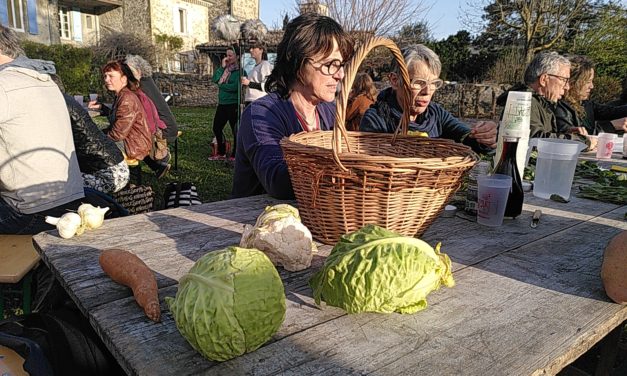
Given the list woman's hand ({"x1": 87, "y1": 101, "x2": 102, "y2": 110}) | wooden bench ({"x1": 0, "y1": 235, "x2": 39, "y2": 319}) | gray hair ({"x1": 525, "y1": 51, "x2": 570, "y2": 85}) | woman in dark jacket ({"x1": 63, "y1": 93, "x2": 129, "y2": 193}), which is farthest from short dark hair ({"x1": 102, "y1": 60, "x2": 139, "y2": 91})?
gray hair ({"x1": 525, "y1": 51, "x2": 570, "y2": 85})

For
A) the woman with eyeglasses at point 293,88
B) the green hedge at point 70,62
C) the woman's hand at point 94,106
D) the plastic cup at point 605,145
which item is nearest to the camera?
the woman with eyeglasses at point 293,88

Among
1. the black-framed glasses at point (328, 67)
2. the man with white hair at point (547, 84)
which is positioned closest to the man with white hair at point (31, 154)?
the black-framed glasses at point (328, 67)

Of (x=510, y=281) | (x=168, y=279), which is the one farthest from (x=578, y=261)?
(x=168, y=279)

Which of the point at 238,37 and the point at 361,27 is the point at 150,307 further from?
the point at 361,27

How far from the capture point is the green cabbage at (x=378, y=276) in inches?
37.8

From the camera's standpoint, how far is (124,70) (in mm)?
5188

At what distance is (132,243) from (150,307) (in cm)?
52

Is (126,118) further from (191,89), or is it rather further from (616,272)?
(191,89)

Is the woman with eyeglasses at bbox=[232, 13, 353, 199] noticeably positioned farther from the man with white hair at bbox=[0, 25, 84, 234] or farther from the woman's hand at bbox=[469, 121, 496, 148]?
the man with white hair at bbox=[0, 25, 84, 234]

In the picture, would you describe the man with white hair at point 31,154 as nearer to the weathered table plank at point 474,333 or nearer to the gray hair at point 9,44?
the gray hair at point 9,44

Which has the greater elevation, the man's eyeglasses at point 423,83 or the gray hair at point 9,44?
the gray hair at point 9,44

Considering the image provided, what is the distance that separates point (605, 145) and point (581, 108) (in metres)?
1.88

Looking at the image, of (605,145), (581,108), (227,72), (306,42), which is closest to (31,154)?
(306,42)

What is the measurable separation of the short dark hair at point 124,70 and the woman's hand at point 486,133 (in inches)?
167
